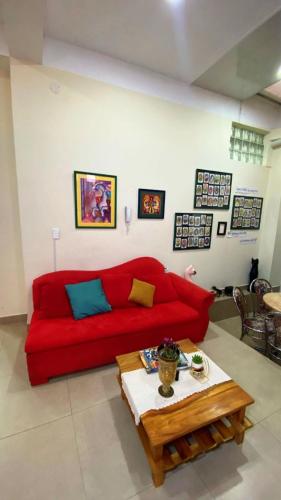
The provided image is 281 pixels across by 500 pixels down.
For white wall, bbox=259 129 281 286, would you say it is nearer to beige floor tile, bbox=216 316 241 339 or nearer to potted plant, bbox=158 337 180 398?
beige floor tile, bbox=216 316 241 339

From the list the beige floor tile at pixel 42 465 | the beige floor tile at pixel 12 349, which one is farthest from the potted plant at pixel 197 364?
the beige floor tile at pixel 12 349

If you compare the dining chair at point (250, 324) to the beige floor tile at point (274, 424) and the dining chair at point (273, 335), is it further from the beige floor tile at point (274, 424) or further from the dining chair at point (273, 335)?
the beige floor tile at point (274, 424)

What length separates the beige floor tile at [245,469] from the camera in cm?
122

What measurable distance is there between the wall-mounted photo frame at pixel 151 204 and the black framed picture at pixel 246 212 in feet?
5.03

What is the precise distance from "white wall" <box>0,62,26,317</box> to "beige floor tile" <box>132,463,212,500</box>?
2.50 metres

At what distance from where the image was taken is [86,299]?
7.72ft

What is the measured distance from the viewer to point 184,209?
3.38m

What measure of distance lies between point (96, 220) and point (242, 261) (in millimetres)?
3087

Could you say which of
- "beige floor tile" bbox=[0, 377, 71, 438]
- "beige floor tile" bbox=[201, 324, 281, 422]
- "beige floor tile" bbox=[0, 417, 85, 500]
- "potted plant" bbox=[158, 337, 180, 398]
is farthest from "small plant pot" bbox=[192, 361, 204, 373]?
"beige floor tile" bbox=[0, 377, 71, 438]

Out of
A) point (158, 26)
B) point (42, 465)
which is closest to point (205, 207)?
point (158, 26)

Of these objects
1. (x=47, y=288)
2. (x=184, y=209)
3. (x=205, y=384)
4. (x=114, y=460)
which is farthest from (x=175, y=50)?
(x=114, y=460)

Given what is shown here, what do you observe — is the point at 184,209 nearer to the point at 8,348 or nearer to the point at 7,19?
the point at 7,19

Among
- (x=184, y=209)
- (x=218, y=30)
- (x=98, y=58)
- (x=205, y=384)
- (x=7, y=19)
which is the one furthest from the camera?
(x=184, y=209)

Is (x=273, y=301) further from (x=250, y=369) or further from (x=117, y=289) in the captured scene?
(x=117, y=289)
